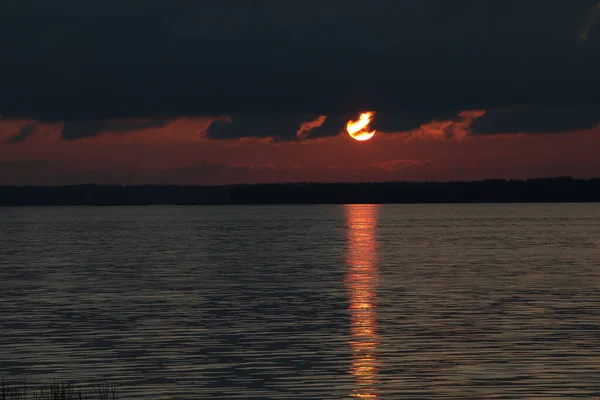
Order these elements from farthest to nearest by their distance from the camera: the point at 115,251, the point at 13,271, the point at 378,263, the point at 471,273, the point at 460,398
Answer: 1. the point at 115,251
2. the point at 378,263
3. the point at 13,271
4. the point at 471,273
5. the point at 460,398

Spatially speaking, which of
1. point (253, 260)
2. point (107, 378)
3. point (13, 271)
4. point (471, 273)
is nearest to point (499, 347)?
point (107, 378)

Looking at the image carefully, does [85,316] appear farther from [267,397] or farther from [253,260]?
[253,260]

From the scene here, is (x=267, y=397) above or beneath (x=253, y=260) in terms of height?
beneath

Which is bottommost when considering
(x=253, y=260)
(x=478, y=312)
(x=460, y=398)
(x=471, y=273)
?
(x=460, y=398)

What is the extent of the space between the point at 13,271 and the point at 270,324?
4324 cm

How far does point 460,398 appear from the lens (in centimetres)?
3009

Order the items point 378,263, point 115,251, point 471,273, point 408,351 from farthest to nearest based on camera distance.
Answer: point 115,251 < point 378,263 < point 471,273 < point 408,351

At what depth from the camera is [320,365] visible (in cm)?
3628

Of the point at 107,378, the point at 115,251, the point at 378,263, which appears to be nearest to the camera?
the point at 107,378

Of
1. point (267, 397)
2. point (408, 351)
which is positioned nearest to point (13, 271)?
point (408, 351)

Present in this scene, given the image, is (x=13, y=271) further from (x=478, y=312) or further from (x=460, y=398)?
(x=460, y=398)

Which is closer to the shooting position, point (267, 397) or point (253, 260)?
point (267, 397)

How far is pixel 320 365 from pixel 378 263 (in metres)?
61.9

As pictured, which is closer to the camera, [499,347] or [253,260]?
[499,347]
